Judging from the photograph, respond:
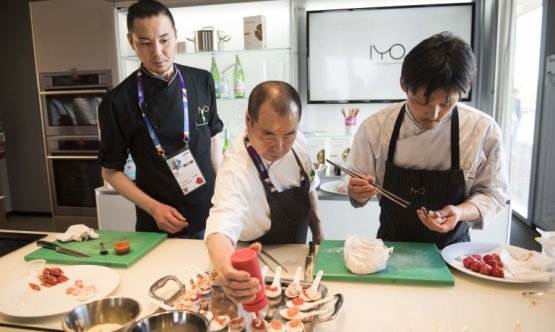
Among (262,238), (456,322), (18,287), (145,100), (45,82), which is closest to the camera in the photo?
(456,322)

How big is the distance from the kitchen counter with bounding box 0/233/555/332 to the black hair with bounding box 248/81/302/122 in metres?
0.55

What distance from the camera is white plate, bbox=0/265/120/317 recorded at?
1130 mm

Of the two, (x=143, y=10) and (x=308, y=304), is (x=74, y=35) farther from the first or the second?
(x=308, y=304)

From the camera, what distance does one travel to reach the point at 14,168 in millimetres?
4988

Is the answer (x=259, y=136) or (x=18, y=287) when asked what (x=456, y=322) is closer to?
(x=259, y=136)

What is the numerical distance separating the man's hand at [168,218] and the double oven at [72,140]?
185 centimetres

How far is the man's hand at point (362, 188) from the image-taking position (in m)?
1.46

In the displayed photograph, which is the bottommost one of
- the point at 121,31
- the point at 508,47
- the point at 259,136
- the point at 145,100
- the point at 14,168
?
the point at 14,168

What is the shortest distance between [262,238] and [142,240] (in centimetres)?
48

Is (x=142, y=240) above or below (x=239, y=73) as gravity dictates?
below

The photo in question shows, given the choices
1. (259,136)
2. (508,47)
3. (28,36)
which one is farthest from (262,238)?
(28,36)

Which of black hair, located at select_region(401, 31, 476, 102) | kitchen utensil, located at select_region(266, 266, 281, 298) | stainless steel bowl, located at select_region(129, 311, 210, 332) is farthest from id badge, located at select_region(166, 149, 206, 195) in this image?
black hair, located at select_region(401, 31, 476, 102)

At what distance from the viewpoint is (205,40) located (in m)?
3.04

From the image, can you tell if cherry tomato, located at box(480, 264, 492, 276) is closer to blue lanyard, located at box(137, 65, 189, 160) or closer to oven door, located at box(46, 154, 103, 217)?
blue lanyard, located at box(137, 65, 189, 160)
